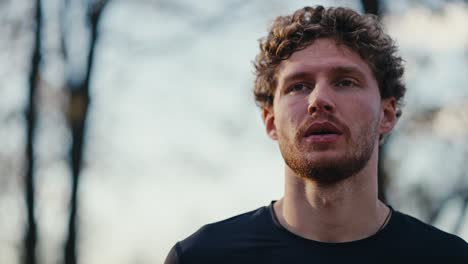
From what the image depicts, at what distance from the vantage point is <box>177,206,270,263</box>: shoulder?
327 cm

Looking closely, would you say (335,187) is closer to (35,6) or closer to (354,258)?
(354,258)

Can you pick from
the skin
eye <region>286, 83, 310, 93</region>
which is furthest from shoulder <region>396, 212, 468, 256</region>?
eye <region>286, 83, 310, 93</region>

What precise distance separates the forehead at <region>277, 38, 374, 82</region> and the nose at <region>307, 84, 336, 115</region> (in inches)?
5.8

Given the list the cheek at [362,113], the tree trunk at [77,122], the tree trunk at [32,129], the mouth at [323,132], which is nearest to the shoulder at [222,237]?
the mouth at [323,132]

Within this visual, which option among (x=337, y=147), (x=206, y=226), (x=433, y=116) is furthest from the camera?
(x=433, y=116)

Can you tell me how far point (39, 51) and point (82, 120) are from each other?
49.7 inches

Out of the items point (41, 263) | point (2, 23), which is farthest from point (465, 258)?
point (2, 23)

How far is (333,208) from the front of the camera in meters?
3.16

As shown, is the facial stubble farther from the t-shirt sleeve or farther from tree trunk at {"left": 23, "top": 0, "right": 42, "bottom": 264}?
tree trunk at {"left": 23, "top": 0, "right": 42, "bottom": 264}

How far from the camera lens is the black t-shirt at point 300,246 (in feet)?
10.3

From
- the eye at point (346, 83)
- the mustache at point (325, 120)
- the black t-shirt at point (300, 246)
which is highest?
the eye at point (346, 83)

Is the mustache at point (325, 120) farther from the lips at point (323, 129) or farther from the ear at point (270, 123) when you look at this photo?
the ear at point (270, 123)

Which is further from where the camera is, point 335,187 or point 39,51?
point 39,51

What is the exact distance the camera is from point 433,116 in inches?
295
